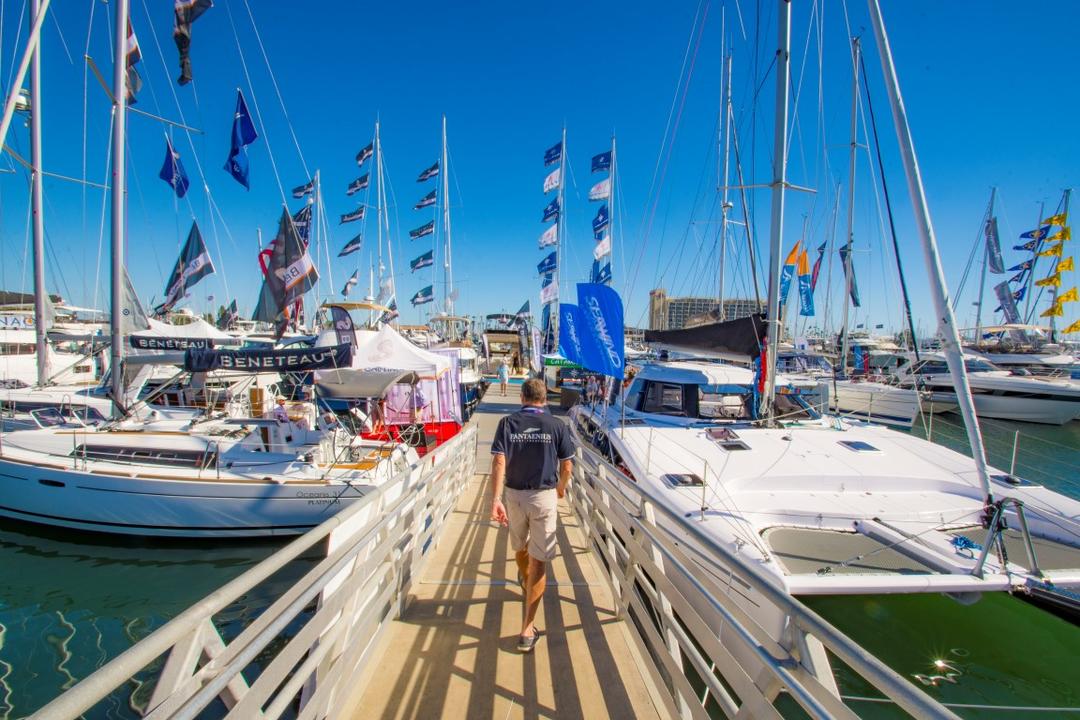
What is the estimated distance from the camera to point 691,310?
3175 centimetres

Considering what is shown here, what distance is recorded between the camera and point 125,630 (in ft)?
18.5

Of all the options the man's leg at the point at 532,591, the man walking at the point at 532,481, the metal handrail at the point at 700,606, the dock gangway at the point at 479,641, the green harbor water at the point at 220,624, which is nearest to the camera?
the metal handrail at the point at 700,606

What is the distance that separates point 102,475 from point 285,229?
16.9 feet

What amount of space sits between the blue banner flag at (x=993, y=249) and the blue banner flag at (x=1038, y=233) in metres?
1.46

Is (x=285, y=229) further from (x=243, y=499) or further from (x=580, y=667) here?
(x=580, y=667)

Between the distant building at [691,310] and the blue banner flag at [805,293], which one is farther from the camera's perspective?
the blue banner flag at [805,293]

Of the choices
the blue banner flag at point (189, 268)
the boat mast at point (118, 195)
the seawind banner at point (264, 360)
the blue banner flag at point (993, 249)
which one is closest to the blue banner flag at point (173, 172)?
the blue banner flag at point (189, 268)

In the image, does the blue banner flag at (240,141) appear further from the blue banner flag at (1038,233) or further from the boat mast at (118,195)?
the blue banner flag at (1038,233)

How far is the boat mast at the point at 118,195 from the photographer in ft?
29.3

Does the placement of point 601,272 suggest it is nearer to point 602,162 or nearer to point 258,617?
point 602,162

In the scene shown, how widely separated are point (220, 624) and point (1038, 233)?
4674 cm

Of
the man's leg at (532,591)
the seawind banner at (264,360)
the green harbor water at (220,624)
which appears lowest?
the green harbor water at (220,624)

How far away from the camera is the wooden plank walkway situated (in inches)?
103

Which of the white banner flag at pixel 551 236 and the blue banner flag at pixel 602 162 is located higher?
the blue banner flag at pixel 602 162
